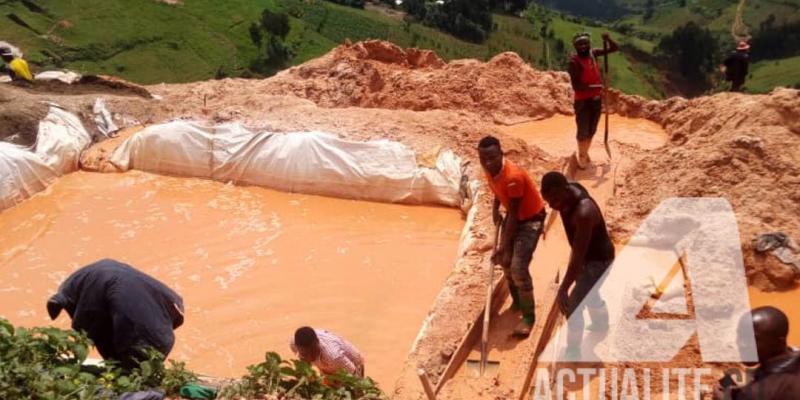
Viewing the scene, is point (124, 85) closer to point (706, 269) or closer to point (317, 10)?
point (706, 269)

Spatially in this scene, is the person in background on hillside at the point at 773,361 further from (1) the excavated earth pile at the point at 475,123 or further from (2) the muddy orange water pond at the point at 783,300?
(2) the muddy orange water pond at the point at 783,300

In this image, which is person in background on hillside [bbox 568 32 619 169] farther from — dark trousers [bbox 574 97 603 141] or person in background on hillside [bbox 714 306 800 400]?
person in background on hillside [bbox 714 306 800 400]

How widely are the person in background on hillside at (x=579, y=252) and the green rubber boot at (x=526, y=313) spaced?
0.31m

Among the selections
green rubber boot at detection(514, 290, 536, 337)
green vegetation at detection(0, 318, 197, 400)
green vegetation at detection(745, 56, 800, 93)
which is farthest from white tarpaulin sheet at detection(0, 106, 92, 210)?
green vegetation at detection(745, 56, 800, 93)

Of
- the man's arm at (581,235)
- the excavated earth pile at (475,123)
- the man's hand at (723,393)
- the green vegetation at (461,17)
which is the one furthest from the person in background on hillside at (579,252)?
the green vegetation at (461,17)

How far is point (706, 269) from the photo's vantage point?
4.75 m

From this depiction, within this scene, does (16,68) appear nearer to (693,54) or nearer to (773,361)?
(773,361)

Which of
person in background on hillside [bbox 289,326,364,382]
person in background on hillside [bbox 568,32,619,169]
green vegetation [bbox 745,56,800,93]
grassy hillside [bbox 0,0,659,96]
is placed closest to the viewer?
person in background on hillside [bbox 289,326,364,382]

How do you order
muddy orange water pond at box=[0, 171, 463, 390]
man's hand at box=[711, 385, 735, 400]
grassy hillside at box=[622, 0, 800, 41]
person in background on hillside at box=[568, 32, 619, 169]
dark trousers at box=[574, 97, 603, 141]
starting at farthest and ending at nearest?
grassy hillside at box=[622, 0, 800, 41], dark trousers at box=[574, 97, 603, 141], person in background on hillside at box=[568, 32, 619, 169], muddy orange water pond at box=[0, 171, 463, 390], man's hand at box=[711, 385, 735, 400]

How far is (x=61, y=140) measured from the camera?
28.8 ft

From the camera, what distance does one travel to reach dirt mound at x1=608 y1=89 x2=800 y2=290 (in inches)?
201

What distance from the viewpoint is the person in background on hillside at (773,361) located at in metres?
2.36

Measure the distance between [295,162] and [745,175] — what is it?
5.02 m

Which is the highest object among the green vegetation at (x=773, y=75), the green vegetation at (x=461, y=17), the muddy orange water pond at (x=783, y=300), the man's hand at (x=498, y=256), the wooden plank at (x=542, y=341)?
the man's hand at (x=498, y=256)
